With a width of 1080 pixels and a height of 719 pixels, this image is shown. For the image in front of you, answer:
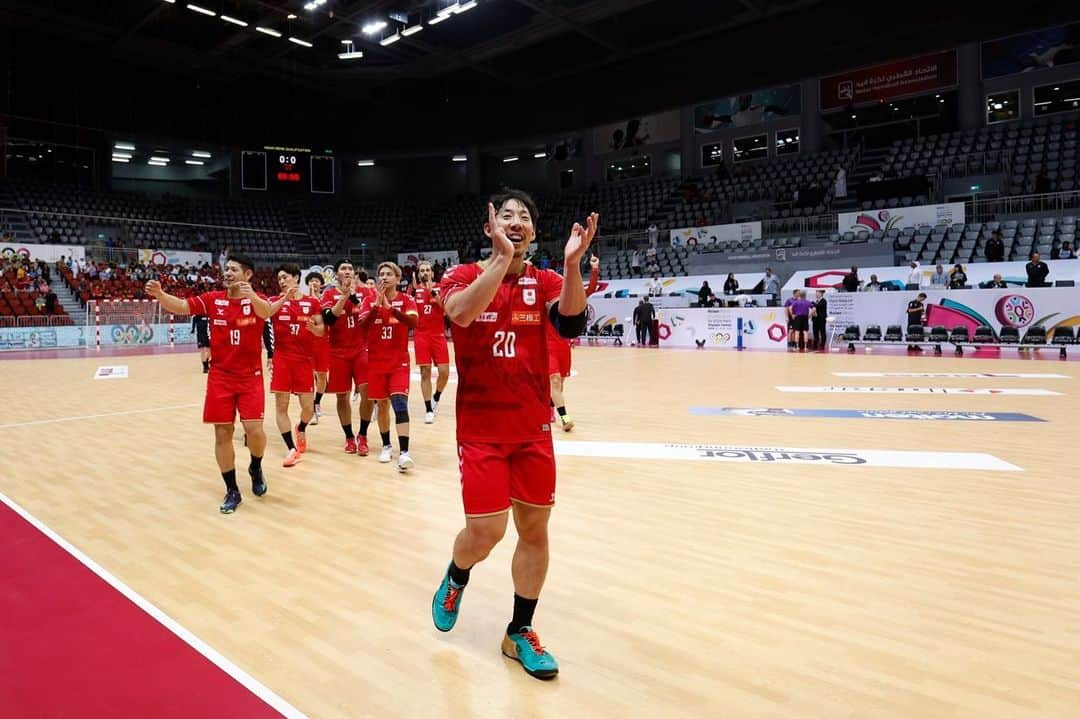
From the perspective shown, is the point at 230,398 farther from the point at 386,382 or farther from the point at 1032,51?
the point at 1032,51

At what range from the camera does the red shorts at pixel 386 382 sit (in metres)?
6.30

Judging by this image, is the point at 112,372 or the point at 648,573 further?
the point at 112,372

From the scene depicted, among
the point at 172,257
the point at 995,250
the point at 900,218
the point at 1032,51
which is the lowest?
the point at 995,250

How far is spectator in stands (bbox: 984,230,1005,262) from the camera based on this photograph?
18.9 m

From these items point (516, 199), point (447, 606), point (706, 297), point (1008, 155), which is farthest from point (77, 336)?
point (1008, 155)

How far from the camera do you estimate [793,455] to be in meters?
6.25

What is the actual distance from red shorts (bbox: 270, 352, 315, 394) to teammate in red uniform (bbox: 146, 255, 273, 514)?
63.8 inches

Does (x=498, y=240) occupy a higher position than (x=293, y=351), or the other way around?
(x=498, y=240)

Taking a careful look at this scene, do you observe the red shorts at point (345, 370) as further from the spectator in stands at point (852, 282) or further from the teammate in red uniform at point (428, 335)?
the spectator in stands at point (852, 282)

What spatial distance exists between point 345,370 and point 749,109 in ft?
100

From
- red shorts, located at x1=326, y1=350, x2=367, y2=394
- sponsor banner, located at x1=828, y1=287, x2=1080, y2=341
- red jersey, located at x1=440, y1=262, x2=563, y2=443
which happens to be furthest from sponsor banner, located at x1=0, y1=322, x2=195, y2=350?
red jersey, located at x1=440, y1=262, x2=563, y2=443

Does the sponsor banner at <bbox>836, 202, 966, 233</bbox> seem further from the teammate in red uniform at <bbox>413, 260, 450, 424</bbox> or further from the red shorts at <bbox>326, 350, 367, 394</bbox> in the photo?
the red shorts at <bbox>326, 350, 367, 394</bbox>

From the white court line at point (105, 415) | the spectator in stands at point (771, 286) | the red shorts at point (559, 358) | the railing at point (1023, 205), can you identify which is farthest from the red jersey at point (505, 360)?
the railing at point (1023, 205)

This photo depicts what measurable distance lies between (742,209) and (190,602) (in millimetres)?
29321
